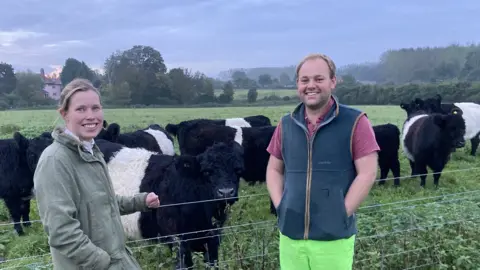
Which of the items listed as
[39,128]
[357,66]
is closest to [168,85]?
[39,128]

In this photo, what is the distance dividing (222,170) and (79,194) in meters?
2.63

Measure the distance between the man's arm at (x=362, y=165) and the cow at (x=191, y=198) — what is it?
212 centimetres

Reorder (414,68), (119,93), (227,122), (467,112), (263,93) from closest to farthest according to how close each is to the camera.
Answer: (227,122)
(467,112)
(119,93)
(263,93)
(414,68)

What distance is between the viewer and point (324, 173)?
2.63 meters

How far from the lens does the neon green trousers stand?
2.66 m

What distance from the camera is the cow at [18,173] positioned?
307 inches

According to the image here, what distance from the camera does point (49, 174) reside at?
2.18m

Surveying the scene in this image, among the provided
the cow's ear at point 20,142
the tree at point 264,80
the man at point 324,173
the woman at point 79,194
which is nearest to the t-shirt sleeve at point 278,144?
the man at point 324,173

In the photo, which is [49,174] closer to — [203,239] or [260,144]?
[203,239]

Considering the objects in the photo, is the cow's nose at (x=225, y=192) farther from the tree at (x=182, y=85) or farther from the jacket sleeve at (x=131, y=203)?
the tree at (x=182, y=85)

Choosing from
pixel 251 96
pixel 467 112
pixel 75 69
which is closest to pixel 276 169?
pixel 467 112

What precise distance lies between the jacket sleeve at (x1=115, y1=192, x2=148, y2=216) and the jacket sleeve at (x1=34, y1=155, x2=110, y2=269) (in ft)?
2.12

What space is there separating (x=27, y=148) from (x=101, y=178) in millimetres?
6402

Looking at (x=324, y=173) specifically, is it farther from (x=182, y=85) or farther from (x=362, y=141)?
(x=182, y=85)
